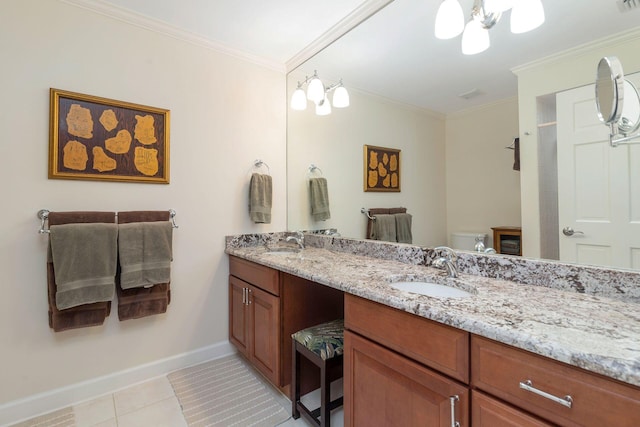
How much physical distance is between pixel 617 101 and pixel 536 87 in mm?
330

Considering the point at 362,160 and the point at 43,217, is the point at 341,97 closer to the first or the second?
the point at 362,160

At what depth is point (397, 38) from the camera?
6.00ft

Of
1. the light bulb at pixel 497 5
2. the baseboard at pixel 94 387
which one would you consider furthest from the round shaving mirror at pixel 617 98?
the baseboard at pixel 94 387

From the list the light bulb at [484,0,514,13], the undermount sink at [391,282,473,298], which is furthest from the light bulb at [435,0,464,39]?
the undermount sink at [391,282,473,298]

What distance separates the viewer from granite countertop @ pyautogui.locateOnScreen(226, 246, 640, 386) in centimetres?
61

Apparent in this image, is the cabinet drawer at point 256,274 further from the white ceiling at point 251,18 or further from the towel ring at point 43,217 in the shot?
the white ceiling at point 251,18

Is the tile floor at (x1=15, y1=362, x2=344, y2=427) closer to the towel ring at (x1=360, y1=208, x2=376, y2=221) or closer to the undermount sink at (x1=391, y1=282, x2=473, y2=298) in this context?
the undermount sink at (x1=391, y1=282, x2=473, y2=298)

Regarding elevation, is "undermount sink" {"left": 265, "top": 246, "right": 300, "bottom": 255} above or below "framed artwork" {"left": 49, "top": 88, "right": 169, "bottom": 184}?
below

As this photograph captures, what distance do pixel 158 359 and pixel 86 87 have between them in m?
1.76

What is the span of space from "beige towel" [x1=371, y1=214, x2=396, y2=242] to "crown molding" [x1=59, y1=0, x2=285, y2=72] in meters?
1.62

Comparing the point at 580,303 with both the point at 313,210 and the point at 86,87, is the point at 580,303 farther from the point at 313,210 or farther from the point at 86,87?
the point at 86,87

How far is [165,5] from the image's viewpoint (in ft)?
5.77

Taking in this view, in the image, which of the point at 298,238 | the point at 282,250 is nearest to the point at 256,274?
the point at 282,250

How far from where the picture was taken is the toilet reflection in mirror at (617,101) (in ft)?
3.09
